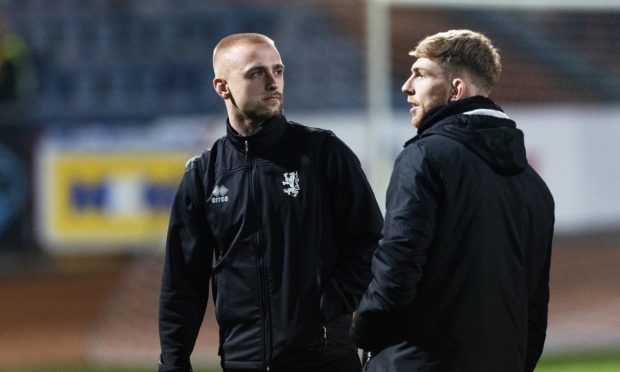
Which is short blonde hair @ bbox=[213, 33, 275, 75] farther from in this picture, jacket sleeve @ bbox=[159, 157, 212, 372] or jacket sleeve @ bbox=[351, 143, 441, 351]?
jacket sleeve @ bbox=[351, 143, 441, 351]

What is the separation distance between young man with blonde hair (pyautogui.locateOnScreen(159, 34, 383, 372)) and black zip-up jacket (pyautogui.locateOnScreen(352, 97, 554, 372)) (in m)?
0.39

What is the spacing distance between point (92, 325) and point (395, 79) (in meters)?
4.22

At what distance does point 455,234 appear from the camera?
282cm

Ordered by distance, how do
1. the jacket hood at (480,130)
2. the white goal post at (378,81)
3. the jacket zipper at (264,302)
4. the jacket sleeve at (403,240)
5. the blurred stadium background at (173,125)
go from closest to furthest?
the jacket sleeve at (403,240)
the jacket hood at (480,130)
the jacket zipper at (264,302)
the white goal post at (378,81)
the blurred stadium background at (173,125)

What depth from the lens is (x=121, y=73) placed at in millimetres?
14148

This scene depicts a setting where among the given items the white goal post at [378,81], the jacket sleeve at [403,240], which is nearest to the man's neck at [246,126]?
the jacket sleeve at [403,240]

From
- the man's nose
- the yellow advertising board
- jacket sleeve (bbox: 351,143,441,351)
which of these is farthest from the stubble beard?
the yellow advertising board

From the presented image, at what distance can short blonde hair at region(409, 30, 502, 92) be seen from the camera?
9.55ft

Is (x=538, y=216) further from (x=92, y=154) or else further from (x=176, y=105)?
(x=176, y=105)

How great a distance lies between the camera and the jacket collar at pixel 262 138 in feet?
10.9

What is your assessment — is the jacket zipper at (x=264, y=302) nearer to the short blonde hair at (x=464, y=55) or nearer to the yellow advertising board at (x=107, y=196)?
the short blonde hair at (x=464, y=55)

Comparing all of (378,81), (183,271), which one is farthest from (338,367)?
(378,81)

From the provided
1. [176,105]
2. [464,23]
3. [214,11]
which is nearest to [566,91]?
[464,23]

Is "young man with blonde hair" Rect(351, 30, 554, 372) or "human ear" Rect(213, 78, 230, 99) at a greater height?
"human ear" Rect(213, 78, 230, 99)
